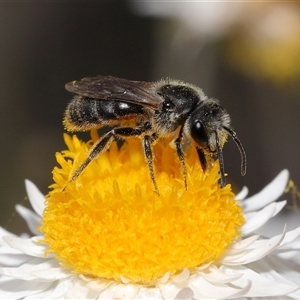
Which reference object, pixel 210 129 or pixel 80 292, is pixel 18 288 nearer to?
pixel 80 292

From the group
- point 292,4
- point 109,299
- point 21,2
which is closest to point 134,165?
point 109,299

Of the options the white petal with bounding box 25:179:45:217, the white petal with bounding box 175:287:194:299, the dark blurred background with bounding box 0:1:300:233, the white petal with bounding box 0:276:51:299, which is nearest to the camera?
the white petal with bounding box 175:287:194:299

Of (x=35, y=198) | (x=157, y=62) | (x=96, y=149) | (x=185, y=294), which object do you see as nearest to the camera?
(x=185, y=294)

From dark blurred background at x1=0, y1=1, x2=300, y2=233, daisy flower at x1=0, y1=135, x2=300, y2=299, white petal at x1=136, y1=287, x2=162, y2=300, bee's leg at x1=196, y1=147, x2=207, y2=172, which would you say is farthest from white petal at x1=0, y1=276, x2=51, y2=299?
dark blurred background at x1=0, y1=1, x2=300, y2=233

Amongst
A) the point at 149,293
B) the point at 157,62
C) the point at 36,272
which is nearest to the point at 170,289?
the point at 149,293

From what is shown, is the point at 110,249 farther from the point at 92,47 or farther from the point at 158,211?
the point at 92,47

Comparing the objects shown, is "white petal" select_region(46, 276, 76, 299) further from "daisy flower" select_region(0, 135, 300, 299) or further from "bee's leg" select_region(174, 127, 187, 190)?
"bee's leg" select_region(174, 127, 187, 190)

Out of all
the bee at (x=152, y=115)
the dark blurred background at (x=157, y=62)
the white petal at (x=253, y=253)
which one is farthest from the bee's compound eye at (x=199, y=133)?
the dark blurred background at (x=157, y=62)
